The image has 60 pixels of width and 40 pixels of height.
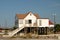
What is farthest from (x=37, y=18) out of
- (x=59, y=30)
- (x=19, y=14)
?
(x=59, y=30)

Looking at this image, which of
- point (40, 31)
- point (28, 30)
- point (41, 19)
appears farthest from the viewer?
point (40, 31)

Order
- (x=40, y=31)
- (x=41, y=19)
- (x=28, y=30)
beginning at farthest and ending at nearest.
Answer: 1. (x=40, y=31)
2. (x=28, y=30)
3. (x=41, y=19)

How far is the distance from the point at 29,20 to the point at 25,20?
3.38ft

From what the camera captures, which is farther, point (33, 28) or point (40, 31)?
point (40, 31)

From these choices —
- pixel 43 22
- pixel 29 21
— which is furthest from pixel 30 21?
pixel 43 22

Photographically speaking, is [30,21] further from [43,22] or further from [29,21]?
[43,22]

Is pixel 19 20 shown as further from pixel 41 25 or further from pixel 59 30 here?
pixel 59 30

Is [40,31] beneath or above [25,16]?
beneath

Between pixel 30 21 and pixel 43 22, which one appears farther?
pixel 30 21

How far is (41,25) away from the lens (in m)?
57.9

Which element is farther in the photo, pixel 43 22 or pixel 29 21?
pixel 29 21

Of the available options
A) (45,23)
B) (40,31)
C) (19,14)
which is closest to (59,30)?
(40,31)

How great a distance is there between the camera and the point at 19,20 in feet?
188

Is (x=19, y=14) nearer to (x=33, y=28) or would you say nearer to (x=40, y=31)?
(x=33, y=28)
